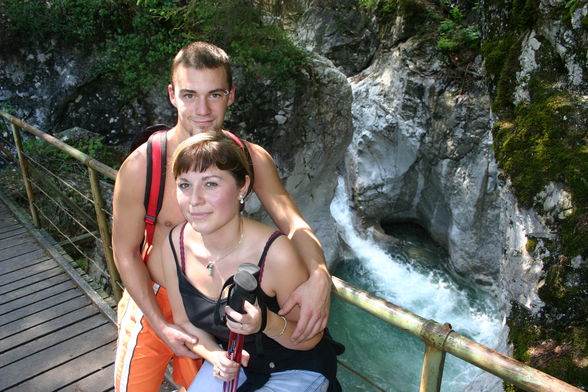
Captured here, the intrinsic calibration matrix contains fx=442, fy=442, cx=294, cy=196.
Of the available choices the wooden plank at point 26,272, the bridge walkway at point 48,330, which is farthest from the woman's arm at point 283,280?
the wooden plank at point 26,272

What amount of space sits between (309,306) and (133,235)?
96cm

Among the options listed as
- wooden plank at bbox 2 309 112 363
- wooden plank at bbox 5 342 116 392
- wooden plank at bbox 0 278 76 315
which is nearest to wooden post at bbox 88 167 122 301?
wooden plank at bbox 2 309 112 363

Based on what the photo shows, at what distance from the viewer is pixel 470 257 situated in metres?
10.1

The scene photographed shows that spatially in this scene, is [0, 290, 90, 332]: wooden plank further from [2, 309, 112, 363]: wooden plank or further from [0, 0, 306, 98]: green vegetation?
[0, 0, 306, 98]: green vegetation

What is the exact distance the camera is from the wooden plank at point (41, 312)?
352 cm

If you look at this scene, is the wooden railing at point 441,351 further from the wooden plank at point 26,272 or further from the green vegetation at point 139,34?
the green vegetation at point 139,34

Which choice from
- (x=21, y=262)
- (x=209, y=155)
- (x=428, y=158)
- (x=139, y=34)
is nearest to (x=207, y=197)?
(x=209, y=155)

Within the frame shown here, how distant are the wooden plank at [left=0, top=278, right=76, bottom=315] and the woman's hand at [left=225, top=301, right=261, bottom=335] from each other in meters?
3.14

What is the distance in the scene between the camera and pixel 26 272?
13.9ft

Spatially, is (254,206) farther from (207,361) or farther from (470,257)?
(207,361)

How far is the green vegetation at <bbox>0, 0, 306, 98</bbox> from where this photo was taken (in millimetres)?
7867

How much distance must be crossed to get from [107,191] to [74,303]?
2.88m

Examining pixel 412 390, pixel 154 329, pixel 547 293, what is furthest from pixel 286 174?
pixel 154 329

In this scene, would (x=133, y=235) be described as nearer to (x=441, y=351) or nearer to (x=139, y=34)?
(x=441, y=351)
